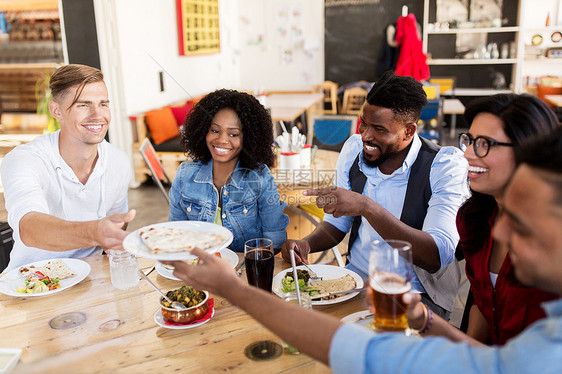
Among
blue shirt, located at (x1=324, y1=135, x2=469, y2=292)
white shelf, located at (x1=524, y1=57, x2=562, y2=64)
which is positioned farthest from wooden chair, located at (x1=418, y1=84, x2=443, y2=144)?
blue shirt, located at (x1=324, y1=135, x2=469, y2=292)

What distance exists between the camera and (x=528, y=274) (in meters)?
0.69

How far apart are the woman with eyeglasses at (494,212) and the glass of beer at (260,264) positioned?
21.6 inches

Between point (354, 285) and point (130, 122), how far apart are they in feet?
13.2

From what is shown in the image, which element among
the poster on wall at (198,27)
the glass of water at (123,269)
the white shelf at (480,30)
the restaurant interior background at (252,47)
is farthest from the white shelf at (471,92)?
the glass of water at (123,269)

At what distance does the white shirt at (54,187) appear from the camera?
153 cm

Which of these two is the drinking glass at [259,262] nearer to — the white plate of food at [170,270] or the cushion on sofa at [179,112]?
the white plate of food at [170,270]

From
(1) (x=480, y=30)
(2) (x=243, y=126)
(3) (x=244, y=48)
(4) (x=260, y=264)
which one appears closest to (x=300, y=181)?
(2) (x=243, y=126)

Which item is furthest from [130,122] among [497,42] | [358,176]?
[497,42]

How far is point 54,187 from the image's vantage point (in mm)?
1735

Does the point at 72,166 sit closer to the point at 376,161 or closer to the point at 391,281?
the point at 376,161

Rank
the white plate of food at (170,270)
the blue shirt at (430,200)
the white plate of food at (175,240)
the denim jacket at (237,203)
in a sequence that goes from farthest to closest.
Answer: the denim jacket at (237,203) → the blue shirt at (430,200) → the white plate of food at (170,270) → the white plate of food at (175,240)

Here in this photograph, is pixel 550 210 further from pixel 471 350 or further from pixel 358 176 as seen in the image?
pixel 358 176

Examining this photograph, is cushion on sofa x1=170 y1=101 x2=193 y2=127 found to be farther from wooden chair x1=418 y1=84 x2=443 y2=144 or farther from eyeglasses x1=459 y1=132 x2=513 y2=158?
eyeglasses x1=459 y1=132 x2=513 y2=158

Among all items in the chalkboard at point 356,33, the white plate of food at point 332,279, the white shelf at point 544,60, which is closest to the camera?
the white plate of food at point 332,279
